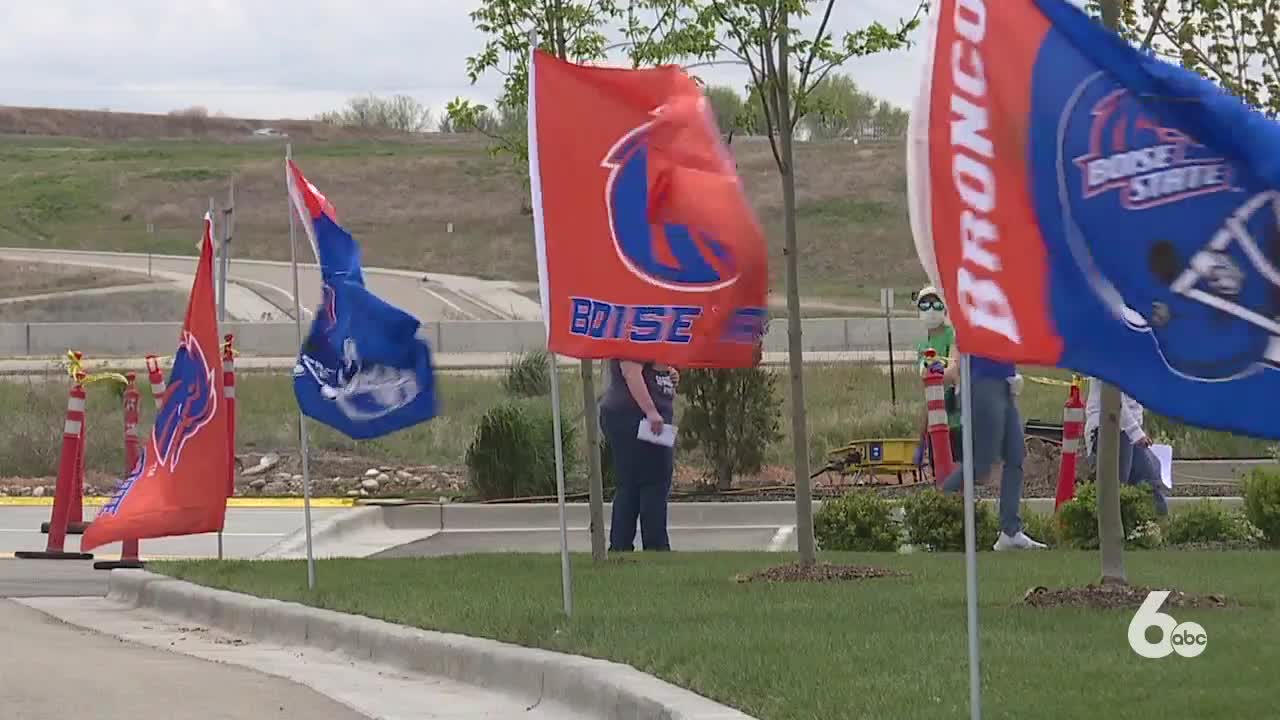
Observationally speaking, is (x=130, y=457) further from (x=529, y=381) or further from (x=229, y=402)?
(x=529, y=381)

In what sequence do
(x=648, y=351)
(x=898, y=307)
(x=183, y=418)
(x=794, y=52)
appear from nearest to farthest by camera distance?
(x=648, y=351) < (x=794, y=52) < (x=183, y=418) < (x=898, y=307)

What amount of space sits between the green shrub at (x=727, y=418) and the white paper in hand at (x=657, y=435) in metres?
7.07

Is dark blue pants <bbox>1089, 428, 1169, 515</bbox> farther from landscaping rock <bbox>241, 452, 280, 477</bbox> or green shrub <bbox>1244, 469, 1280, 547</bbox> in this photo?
landscaping rock <bbox>241, 452, 280, 477</bbox>

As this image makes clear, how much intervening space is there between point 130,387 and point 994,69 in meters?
13.6

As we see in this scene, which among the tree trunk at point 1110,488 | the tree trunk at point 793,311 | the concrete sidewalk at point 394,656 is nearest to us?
the concrete sidewalk at point 394,656

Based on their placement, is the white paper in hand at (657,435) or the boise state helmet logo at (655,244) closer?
the boise state helmet logo at (655,244)

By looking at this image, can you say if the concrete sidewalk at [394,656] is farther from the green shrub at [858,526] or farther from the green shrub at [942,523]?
the green shrub at [942,523]

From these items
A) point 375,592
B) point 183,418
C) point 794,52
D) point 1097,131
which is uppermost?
point 794,52

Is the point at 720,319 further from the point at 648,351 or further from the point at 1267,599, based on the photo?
the point at 1267,599

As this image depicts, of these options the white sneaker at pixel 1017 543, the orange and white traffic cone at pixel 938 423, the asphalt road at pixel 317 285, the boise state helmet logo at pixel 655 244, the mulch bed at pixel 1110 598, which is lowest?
the white sneaker at pixel 1017 543

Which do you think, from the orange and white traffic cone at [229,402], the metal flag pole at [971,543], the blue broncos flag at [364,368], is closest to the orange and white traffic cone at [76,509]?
the orange and white traffic cone at [229,402]

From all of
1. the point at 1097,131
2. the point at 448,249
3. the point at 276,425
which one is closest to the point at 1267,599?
the point at 1097,131

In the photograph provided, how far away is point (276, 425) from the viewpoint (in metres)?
30.1

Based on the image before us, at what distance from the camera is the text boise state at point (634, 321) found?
1060 cm
